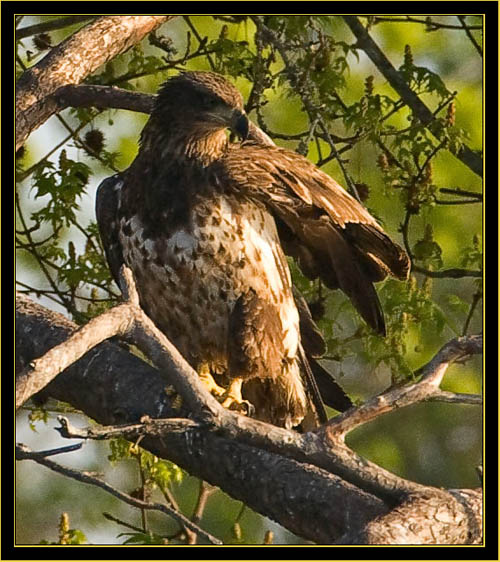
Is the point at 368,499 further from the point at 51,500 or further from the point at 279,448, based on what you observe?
the point at 51,500

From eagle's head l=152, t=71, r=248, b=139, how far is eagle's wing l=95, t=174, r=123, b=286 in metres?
0.37

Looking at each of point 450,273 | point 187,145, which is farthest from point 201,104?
point 450,273

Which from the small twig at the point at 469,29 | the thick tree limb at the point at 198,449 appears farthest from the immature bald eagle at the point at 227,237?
the small twig at the point at 469,29

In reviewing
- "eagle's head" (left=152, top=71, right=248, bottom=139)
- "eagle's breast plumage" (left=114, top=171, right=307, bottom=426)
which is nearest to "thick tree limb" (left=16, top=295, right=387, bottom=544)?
"eagle's breast plumage" (left=114, top=171, right=307, bottom=426)

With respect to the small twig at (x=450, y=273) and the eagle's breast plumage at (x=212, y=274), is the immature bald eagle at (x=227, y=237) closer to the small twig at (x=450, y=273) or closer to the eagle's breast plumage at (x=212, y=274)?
the eagle's breast plumage at (x=212, y=274)

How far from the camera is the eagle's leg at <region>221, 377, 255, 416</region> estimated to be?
16.2 feet

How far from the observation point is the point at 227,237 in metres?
4.79

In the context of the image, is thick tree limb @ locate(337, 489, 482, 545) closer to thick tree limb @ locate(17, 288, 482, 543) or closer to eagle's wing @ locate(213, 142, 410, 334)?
thick tree limb @ locate(17, 288, 482, 543)

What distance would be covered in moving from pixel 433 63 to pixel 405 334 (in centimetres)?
225

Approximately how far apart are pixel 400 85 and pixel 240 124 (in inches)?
52.3

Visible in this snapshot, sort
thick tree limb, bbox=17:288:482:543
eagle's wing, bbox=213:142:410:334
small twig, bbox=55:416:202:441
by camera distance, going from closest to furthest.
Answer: small twig, bbox=55:416:202:441 < thick tree limb, bbox=17:288:482:543 < eagle's wing, bbox=213:142:410:334

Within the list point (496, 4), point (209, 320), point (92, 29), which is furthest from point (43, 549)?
point (496, 4)

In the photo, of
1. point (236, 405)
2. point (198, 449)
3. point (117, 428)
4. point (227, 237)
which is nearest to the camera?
point (117, 428)

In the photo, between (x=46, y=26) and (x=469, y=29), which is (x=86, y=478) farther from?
(x=469, y=29)
